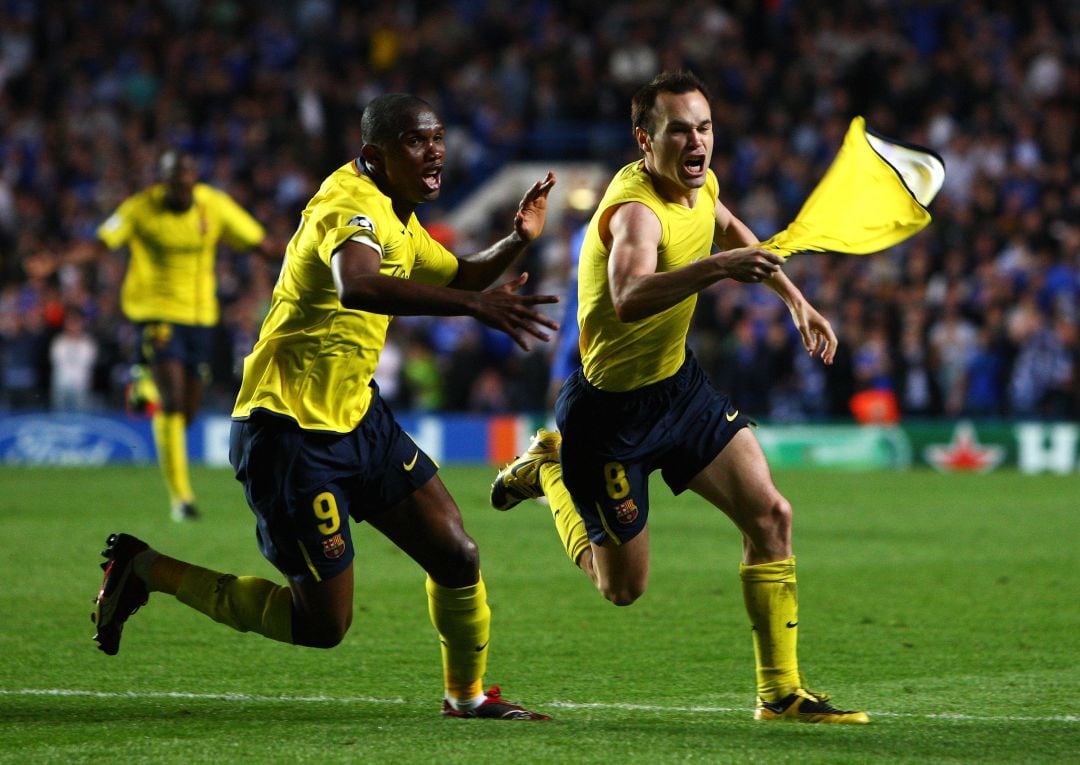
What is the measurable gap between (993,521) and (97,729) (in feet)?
29.2

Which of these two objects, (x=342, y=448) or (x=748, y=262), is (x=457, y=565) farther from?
(x=748, y=262)

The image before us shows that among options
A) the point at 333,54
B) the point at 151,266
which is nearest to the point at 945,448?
the point at 151,266

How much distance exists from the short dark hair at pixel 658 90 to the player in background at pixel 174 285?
21.3 ft

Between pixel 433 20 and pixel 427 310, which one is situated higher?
pixel 433 20

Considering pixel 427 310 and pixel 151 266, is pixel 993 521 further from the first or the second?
pixel 427 310

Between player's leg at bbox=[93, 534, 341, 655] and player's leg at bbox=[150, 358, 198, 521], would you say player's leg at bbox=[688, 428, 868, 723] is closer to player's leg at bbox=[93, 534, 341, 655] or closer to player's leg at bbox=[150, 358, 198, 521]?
player's leg at bbox=[93, 534, 341, 655]

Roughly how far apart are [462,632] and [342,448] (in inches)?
31.2

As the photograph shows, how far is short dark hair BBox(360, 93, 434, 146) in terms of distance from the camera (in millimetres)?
5621

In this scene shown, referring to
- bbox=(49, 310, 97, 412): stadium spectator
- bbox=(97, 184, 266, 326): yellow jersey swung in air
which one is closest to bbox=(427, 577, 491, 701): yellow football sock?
bbox=(97, 184, 266, 326): yellow jersey swung in air

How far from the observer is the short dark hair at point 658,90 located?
5.95 meters

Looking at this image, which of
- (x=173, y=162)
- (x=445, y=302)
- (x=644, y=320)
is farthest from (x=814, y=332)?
(x=173, y=162)

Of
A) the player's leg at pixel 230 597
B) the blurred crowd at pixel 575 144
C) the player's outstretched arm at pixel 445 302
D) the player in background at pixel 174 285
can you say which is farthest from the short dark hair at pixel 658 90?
the blurred crowd at pixel 575 144

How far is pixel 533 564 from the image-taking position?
10.5 meters

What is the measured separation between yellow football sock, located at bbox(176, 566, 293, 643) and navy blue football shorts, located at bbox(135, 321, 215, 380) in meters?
6.38
